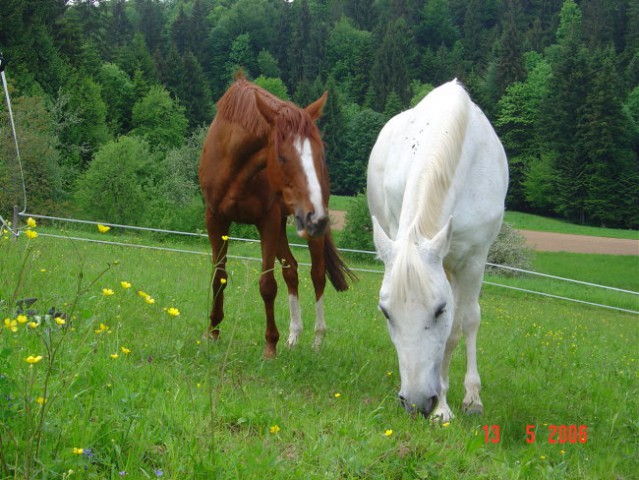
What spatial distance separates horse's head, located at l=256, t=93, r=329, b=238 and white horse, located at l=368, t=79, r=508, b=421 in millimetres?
408

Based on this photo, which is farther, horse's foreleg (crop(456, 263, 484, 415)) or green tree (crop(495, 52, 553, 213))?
green tree (crop(495, 52, 553, 213))

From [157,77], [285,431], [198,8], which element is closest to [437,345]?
[285,431]

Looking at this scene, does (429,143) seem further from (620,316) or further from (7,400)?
(620,316)

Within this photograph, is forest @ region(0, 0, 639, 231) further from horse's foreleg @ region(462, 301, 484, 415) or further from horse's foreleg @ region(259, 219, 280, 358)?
horse's foreleg @ region(462, 301, 484, 415)

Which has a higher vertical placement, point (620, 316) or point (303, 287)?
point (303, 287)

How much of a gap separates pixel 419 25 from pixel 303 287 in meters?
92.3

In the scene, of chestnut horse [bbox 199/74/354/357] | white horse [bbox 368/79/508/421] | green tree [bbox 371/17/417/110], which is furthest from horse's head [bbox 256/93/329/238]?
green tree [bbox 371/17/417/110]

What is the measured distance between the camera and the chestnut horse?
4.38 meters

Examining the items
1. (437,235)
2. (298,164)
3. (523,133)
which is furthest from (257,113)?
(523,133)

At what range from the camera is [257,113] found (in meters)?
4.96

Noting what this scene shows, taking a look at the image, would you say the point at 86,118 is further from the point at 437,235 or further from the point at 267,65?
the point at 437,235

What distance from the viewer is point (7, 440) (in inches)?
84.4

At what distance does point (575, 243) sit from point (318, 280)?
1330 inches

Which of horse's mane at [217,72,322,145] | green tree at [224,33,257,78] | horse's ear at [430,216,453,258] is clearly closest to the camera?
horse's ear at [430,216,453,258]
